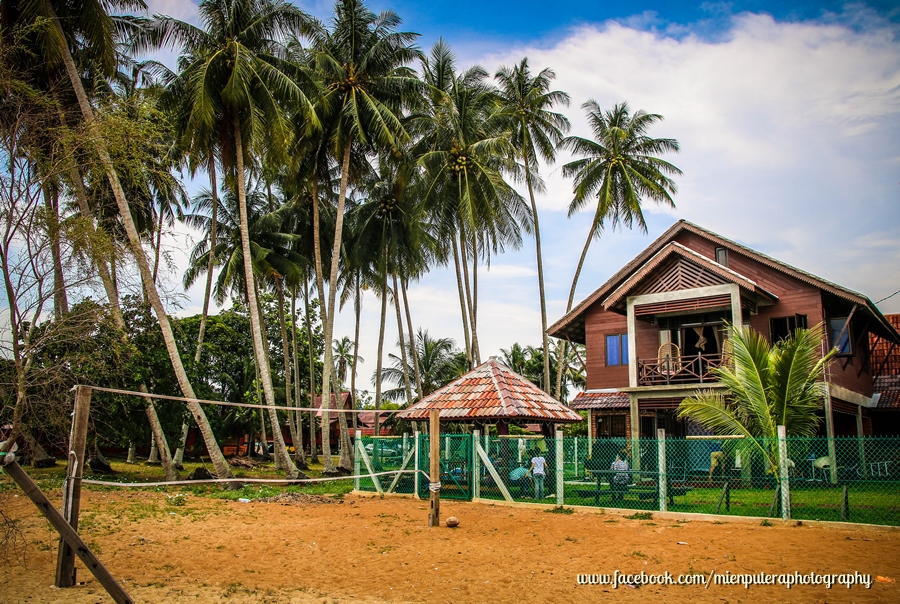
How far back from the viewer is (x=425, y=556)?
9.64 metres

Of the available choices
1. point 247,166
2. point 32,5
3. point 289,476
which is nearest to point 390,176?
point 247,166

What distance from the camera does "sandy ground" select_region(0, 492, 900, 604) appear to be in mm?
7492

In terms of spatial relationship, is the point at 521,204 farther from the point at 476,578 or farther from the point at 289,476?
the point at 476,578

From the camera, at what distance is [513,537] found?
36.5 feet

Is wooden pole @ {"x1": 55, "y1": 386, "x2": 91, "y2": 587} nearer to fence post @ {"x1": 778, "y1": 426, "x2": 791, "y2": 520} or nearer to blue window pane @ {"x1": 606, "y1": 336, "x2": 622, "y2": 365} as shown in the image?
fence post @ {"x1": 778, "y1": 426, "x2": 791, "y2": 520}

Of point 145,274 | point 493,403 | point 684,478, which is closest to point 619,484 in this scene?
point 684,478

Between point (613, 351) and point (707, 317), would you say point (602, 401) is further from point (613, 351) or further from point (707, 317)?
point (707, 317)

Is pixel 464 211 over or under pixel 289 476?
over

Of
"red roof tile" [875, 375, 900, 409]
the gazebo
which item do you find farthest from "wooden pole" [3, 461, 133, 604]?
"red roof tile" [875, 375, 900, 409]

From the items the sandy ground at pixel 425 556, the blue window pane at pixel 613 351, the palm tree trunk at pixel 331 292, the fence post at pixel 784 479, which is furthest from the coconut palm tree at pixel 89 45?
the blue window pane at pixel 613 351

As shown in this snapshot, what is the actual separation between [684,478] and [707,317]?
29.9 ft

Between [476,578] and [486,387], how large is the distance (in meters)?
9.17

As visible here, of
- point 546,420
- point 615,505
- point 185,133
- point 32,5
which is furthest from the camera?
point 185,133

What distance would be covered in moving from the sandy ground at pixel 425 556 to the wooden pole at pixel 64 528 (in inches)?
39.2
